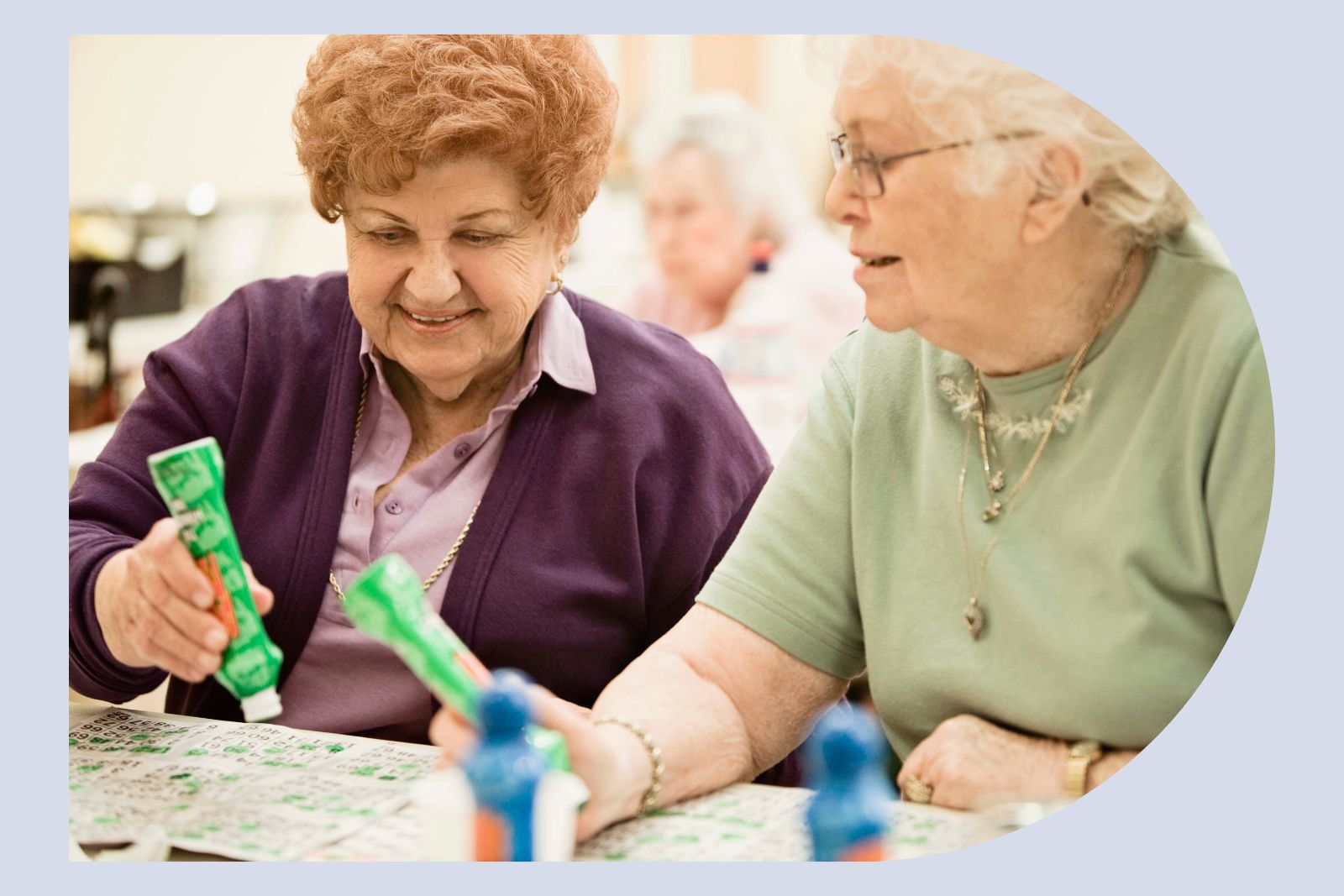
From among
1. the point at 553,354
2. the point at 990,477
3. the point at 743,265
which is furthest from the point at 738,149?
the point at 990,477

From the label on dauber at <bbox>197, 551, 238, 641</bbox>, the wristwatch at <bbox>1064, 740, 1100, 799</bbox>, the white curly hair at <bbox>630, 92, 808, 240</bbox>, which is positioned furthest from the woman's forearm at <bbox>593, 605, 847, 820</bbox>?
the white curly hair at <bbox>630, 92, 808, 240</bbox>

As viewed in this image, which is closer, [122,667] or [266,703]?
[266,703]

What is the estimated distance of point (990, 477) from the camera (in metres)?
1.91

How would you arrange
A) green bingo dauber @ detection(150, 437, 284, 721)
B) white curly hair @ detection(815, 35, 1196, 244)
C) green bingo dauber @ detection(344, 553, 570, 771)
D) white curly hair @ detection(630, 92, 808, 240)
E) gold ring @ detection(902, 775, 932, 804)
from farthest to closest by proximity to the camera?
white curly hair @ detection(630, 92, 808, 240), gold ring @ detection(902, 775, 932, 804), white curly hair @ detection(815, 35, 1196, 244), green bingo dauber @ detection(150, 437, 284, 721), green bingo dauber @ detection(344, 553, 570, 771)

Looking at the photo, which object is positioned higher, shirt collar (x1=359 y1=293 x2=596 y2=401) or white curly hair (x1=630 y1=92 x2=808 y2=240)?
white curly hair (x1=630 y1=92 x2=808 y2=240)

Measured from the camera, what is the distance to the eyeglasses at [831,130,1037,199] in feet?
5.84

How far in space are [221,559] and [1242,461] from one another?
113 centimetres

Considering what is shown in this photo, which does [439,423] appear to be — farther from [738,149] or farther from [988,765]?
[988,765]

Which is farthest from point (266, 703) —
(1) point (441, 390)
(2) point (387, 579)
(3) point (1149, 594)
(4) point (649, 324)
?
(3) point (1149, 594)

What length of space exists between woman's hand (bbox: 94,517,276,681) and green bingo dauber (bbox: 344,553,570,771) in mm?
176

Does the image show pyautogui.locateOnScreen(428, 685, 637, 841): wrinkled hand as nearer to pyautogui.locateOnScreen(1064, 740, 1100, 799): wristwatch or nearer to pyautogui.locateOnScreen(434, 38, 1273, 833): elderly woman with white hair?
pyautogui.locateOnScreen(434, 38, 1273, 833): elderly woman with white hair

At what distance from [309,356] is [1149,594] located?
110cm

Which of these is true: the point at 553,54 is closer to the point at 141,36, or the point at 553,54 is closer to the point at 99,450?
the point at 141,36

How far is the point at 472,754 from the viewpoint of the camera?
1.57m
